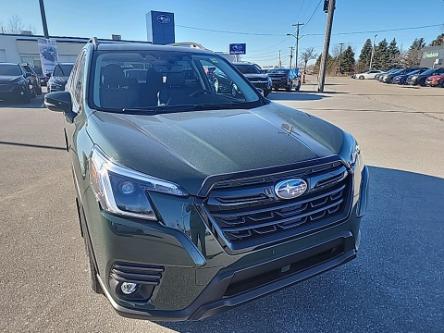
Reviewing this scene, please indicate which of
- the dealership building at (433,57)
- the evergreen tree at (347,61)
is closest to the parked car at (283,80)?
the dealership building at (433,57)

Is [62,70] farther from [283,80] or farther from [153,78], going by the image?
[283,80]

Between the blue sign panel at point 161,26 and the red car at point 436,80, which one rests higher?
the blue sign panel at point 161,26

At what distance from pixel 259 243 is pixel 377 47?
10388 centimetres

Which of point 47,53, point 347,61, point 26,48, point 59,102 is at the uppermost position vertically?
point 26,48

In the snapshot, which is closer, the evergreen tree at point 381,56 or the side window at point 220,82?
the side window at point 220,82

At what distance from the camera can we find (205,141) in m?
2.06

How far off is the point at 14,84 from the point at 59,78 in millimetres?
2725

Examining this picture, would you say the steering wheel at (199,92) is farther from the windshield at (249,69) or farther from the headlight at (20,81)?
the windshield at (249,69)

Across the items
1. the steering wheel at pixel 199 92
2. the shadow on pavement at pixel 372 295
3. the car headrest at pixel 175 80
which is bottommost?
the shadow on pavement at pixel 372 295

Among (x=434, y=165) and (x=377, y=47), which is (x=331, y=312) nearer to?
(x=434, y=165)

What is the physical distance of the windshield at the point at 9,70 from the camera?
14.8 meters

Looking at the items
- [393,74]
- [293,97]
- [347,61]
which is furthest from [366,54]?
[293,97]

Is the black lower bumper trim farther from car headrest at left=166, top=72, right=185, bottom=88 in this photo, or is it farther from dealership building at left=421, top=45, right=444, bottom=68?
dealership building at left=421, top=45, right=444, bottom=68

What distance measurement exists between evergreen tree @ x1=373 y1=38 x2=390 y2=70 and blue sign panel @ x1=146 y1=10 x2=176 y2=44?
256 ft
